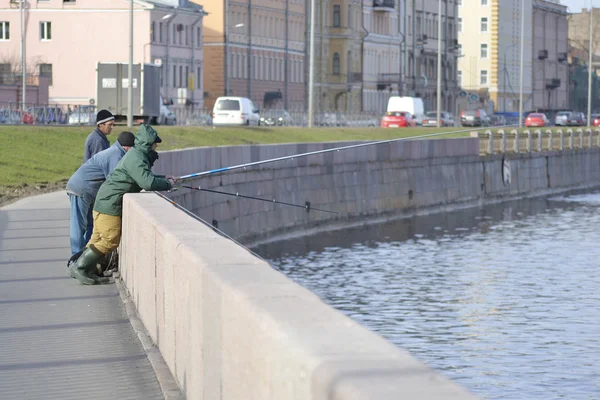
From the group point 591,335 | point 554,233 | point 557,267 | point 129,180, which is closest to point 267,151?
point 557,267

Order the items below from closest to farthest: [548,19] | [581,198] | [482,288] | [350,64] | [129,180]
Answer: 1. [129,180]
2. [482,288]
3. [581,198]
4. [350,64]
5. [548,19]

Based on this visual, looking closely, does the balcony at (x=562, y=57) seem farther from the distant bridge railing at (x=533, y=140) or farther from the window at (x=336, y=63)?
the distant bridge railing at (x=533, y=140)

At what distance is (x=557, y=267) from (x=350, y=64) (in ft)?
256

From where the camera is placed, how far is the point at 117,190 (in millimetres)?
12977

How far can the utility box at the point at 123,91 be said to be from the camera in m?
58.8

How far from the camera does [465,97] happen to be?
12588cm

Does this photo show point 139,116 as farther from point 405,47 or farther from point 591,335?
point 405,47

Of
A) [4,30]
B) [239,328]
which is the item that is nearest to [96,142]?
[239,328]

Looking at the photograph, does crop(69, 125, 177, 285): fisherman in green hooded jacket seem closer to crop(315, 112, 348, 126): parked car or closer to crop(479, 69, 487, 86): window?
crop(315, 112, 348, 126): parked car

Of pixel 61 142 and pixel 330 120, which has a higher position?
pixel 330 120

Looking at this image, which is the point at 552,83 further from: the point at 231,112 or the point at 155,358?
the point at 155,358

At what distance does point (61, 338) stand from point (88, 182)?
12.2 feet

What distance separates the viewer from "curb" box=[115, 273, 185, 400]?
8.66 metres

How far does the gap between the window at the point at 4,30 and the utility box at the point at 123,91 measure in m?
28.1
